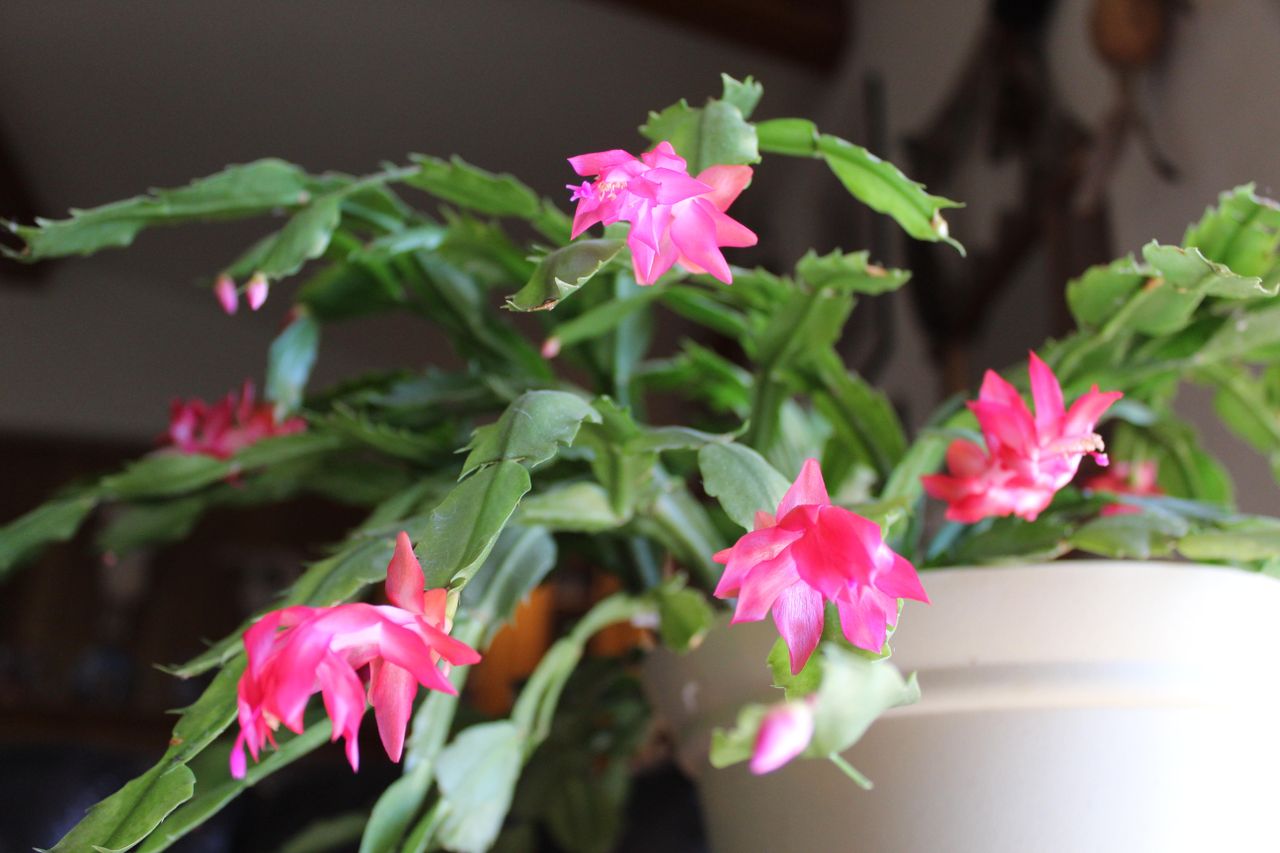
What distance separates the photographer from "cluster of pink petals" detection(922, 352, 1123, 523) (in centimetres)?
45

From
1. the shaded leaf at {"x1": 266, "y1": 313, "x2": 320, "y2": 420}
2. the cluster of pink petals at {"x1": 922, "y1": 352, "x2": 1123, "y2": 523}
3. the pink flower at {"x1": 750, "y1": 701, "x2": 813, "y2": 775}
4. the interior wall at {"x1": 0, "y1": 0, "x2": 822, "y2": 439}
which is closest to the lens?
the pink flower at {"x1": 750, "y1": 701, "x2": 813, "y2": 775}

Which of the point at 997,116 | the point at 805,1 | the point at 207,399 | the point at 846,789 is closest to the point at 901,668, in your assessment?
the point at 846,789

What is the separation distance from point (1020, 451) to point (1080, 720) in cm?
11

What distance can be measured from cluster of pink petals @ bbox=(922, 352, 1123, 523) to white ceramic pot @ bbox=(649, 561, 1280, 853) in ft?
0.12

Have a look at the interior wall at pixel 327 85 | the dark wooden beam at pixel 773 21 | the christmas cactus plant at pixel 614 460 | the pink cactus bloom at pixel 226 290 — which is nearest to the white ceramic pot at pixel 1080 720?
the christmas cactus plant at pixel 614 460

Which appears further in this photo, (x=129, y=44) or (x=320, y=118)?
(x=320, y=118)

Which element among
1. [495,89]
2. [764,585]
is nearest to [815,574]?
[764,585]

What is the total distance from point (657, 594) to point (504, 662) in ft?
8.49

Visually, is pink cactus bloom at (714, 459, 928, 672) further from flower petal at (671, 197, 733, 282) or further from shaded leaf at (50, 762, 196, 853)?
shaded leaf at (50, 762, 196, 853)

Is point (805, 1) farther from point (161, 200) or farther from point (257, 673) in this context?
point (257, 673)

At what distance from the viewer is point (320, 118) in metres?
2.75

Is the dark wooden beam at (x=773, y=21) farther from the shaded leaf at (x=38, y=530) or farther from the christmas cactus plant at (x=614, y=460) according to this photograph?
the shaded leaf at (x=38, y=530)

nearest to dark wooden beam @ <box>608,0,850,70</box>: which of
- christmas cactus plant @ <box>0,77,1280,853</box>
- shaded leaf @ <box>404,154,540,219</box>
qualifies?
christmas cactus plant @ <box>0,77,1280,853</box>

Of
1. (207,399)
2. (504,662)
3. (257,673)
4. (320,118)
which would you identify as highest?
(257,673)
